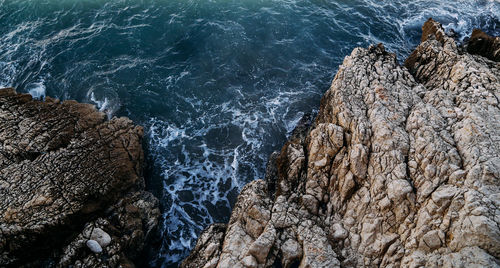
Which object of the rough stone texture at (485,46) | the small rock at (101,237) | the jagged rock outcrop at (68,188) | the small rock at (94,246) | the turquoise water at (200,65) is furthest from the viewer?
the turquoise water at (200,65)

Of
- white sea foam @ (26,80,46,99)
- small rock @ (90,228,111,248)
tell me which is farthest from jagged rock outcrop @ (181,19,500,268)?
white sea foam @ (26,80,46,99)

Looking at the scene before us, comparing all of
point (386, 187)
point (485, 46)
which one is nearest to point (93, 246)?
point (386, 187)

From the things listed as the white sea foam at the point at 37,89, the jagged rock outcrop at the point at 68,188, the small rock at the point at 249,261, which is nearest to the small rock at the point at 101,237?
the jagged rock outcrop at the point at 68,188

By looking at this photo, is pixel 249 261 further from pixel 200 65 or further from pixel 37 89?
pixel 37 89

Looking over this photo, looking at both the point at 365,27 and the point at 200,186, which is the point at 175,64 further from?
the point at 365,27

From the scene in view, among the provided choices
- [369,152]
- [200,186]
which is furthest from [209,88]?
[369,152]

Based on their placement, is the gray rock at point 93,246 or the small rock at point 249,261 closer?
the small rock at point 249,261

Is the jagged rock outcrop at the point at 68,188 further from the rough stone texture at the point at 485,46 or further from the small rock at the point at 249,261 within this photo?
the rough stone texture at the point at 485,46
